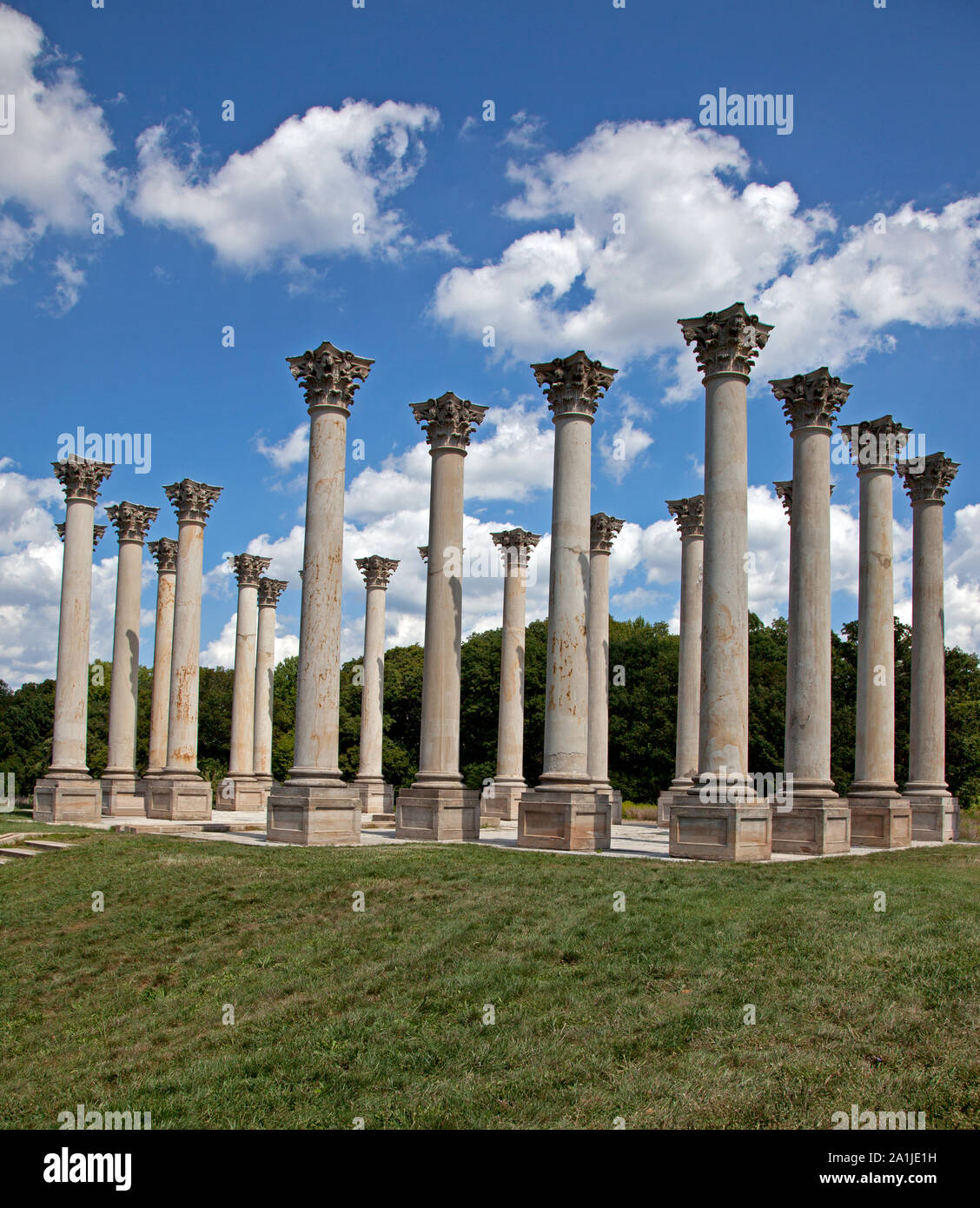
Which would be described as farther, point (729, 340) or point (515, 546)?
point (515, 546)

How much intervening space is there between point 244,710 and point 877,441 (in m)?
49.9

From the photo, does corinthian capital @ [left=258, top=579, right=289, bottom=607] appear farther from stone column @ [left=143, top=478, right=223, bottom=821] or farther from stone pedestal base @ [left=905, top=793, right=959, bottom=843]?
stone pedestal base @ [left=905, top=793, right=959, bottom=843]

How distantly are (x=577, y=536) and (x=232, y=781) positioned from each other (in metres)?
44.5


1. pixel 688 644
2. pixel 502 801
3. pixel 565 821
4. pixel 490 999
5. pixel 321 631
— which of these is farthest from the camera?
pixel 502 801

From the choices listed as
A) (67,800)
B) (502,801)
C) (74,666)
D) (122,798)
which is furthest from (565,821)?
(122,798)

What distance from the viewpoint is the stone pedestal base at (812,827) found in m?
45.7

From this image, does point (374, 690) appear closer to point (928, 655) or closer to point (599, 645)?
point (599, 645)

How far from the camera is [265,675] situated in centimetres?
8956

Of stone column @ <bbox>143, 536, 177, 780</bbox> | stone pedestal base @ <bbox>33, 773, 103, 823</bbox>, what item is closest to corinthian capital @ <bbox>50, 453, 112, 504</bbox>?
stone column @ <bbox>143, 536, 177, 780</bbox>

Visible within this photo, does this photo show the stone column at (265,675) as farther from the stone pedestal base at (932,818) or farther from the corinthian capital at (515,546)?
the stone pedestal base at (932,818)

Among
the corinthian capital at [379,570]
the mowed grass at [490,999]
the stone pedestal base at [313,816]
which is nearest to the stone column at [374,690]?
the corinthian capital at [379,570]

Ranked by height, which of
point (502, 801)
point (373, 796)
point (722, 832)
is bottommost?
point (373, 796)

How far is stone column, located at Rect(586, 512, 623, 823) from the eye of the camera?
6688 cm

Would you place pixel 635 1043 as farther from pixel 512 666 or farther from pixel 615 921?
pixel 512 666
